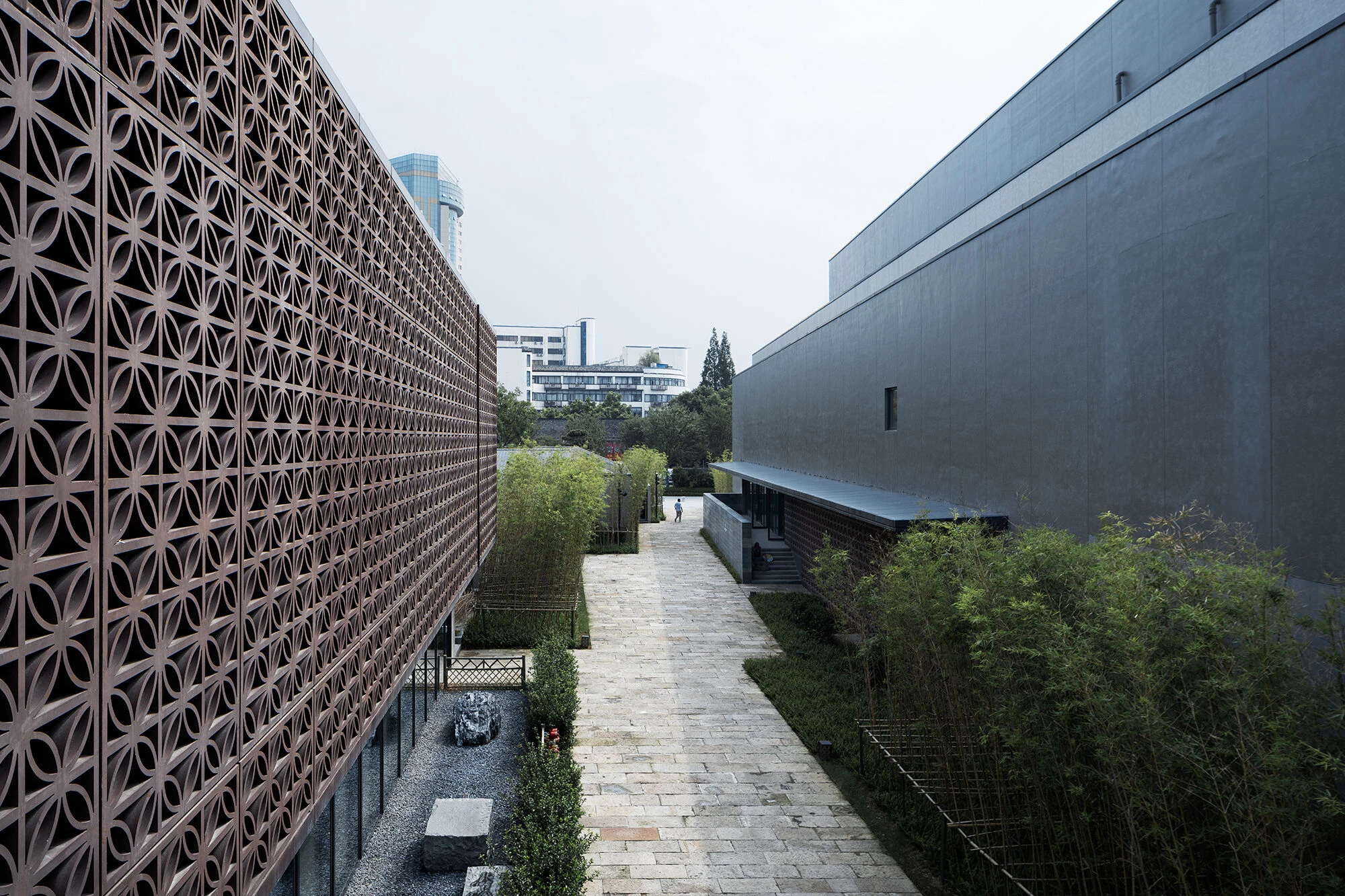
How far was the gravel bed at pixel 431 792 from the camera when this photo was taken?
693cm

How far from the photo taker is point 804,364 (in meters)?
20.0

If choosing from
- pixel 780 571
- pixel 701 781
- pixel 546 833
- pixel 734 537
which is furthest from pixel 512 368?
pixel 546 833

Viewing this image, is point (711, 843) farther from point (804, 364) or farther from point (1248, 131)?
point (804, 364)

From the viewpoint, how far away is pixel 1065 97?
13562 mm

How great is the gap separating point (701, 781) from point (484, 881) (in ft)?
10.6

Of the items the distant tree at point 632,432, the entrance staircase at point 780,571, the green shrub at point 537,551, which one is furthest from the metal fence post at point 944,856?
the distant tree at point 632,432

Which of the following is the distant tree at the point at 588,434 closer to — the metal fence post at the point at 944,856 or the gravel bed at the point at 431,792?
the gravel bed at the point at 431,792

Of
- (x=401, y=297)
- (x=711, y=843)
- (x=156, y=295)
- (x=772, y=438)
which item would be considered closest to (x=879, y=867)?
(x=711, y=843)

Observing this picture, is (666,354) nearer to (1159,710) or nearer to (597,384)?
(597,384)

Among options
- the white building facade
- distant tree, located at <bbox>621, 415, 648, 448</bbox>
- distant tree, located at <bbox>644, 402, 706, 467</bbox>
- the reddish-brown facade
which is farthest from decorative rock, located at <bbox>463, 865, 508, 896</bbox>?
Answer: the white building facade

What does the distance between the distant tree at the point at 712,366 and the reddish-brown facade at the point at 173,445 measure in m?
57.8

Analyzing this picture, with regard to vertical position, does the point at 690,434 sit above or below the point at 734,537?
above

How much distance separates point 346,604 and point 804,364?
16172 millimetres

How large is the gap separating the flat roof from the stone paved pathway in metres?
3.01
